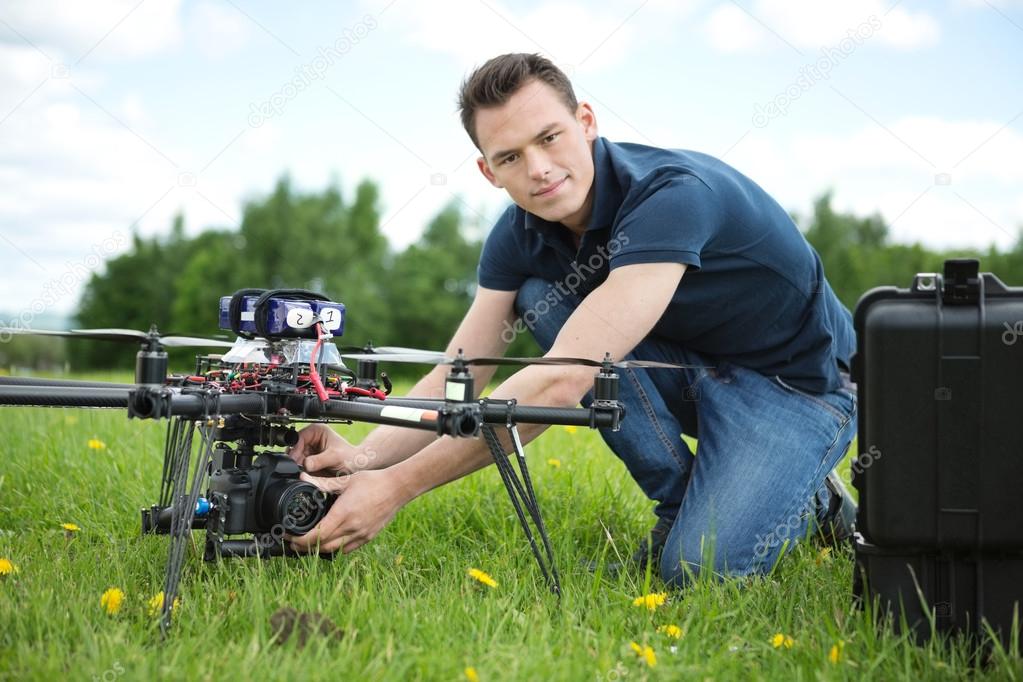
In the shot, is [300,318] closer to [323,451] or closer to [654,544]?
[323,451]

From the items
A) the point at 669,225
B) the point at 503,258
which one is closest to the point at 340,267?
the point at 503,258

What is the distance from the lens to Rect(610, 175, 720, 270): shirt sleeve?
112 inches

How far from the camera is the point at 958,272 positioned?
2.19 m

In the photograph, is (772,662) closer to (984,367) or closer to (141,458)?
(984,367)

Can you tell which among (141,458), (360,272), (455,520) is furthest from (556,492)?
(360,272)

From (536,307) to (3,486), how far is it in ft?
8.28

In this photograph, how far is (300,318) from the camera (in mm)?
2559

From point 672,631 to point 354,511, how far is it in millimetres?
953

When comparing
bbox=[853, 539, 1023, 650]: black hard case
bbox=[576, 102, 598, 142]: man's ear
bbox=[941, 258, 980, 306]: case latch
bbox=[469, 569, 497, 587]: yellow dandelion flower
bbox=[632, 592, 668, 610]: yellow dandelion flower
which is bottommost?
bbox=[632, 592, 668, 610]: yellow dandelion flower

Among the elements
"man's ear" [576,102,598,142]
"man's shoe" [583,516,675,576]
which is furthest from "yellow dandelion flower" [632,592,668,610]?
"man's ear" [576,102,598,142]

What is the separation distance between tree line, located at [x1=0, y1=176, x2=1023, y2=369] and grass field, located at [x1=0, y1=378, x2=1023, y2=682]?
113 feet

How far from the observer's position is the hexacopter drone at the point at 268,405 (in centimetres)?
227

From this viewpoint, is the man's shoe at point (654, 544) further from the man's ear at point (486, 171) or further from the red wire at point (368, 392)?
the man's ear at point (486, 171)

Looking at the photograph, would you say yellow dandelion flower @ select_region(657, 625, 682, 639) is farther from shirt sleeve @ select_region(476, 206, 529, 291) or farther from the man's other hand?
shirt sleeve @ select_region(476, 206, 529, 291)
